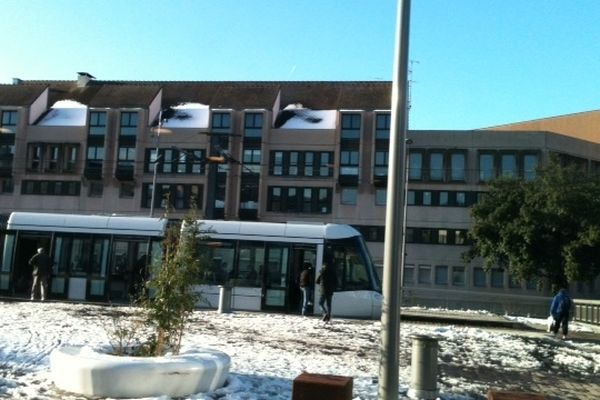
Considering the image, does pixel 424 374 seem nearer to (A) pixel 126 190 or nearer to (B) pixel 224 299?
(B) pixel 224 299

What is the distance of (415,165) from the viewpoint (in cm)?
6359

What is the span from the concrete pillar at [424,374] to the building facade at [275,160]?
169 ft

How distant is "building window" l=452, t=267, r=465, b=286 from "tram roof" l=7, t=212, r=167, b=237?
4334 centimetres

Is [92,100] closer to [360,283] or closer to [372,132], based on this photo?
[372,132]

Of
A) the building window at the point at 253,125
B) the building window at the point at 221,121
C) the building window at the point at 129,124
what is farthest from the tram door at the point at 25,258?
the building window at the point at 129,124

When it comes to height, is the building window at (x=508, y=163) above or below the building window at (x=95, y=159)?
above

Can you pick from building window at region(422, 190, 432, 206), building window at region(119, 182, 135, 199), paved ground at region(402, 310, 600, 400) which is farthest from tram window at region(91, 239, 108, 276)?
building window at region(119, 182, 135, 199)

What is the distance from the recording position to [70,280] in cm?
2373

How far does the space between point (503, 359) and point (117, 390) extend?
8304 millimetres

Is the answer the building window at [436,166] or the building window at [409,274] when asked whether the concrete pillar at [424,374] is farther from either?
the building window at [436,166]

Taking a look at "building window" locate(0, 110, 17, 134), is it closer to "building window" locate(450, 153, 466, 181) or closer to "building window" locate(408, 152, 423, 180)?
"building window" locate(408, 152, 423, 180)

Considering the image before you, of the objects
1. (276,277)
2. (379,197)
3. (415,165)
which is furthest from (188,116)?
(276,277)

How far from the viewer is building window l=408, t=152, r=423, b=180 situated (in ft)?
208

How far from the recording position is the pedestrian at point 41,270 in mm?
22406
